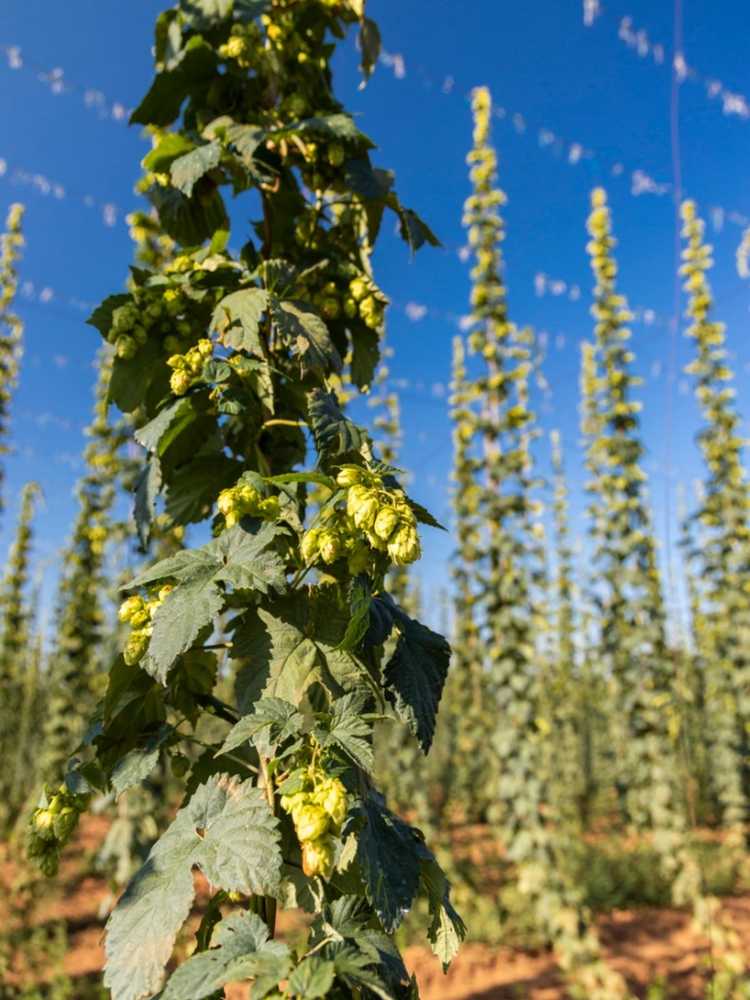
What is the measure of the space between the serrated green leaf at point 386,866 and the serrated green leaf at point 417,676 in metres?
0.17

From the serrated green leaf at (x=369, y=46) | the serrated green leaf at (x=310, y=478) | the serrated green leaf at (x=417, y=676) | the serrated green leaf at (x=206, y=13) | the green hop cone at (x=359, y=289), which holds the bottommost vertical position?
the serrated green leaf at (x=417, y=676)

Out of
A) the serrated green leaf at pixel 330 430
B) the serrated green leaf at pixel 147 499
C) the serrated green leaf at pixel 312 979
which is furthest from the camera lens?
the serrated green leaf at pixel 147 499

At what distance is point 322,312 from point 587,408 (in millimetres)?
15109

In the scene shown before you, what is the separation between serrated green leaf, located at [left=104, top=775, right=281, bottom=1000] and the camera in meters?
1.08

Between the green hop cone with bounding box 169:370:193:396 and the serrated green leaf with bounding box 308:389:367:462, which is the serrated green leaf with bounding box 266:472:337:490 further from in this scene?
the green hop cone with bounding box 169:370:193:396

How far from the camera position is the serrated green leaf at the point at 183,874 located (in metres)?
1.08

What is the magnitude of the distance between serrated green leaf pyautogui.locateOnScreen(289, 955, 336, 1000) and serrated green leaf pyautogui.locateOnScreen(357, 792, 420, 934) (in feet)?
0.41

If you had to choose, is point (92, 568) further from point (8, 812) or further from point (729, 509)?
point (729, 509)

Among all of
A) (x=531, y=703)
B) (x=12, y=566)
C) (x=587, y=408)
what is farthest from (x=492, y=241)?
(x=12, y=566)

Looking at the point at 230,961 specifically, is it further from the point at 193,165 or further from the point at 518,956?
the point at 518,956

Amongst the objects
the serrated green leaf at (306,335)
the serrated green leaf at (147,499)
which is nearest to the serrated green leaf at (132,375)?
the serrated green leaf at (147,499)

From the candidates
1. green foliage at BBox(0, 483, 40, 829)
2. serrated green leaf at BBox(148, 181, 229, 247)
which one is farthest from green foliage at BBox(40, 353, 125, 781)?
serrated green leaf at BBox(148, 181, 229, 247)

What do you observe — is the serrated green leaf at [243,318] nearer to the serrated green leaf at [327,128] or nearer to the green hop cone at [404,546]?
the serrated green leaf at [327,128]

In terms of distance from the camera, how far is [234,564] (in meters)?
1.31
